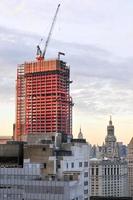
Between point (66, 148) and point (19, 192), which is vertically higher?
point (66, 148)

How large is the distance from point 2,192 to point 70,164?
1998 cm

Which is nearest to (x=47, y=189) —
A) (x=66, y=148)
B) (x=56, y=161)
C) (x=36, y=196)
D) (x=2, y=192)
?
(x=36, y=196)

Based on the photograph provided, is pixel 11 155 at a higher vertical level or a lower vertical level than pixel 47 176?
higher

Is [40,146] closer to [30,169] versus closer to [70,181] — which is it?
[30,169]

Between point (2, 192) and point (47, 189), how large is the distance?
9333 millimetres

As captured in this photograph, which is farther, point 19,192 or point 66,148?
point 66,148

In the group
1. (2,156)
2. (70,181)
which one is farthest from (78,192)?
(2,156)

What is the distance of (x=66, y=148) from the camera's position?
116 metres

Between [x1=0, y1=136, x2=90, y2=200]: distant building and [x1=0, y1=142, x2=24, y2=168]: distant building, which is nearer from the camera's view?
[x1=0, y1=136, x2=90, y2=200]: distant building

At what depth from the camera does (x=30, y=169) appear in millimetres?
97938

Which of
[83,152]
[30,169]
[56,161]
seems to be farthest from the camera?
[83,152]

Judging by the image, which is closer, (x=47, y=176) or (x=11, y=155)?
(x=47, y=176)

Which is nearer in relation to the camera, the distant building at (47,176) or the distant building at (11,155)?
the distant building at (47,176)

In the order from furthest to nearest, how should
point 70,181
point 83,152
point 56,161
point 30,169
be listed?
1. point 83,152
2. point 56,161
3. point 30,169
4. point 70,181
